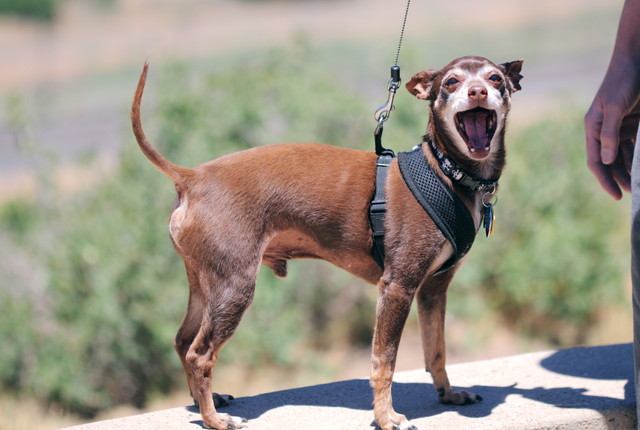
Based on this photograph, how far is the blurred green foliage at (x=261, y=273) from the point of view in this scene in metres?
7.63

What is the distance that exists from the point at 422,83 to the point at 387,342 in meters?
1.35

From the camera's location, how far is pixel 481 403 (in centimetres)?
456

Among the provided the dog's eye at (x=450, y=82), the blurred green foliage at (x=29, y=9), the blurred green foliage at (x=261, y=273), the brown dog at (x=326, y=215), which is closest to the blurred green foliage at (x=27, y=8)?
the blurred green foliage at (x=29, y=9)

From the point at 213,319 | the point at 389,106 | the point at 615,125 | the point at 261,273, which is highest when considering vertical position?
the point at 389,106

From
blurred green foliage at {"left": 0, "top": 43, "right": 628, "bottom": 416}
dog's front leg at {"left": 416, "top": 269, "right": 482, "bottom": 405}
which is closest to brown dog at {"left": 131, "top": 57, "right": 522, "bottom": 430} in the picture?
dog's front leg at {"left": 416, "top": 269, "right": 482, "bottom": 405}

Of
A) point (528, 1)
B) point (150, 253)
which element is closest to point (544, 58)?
point (528, 1)

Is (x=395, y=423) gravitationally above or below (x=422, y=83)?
below

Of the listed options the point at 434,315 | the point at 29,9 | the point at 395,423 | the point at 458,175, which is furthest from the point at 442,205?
the point at 29,9

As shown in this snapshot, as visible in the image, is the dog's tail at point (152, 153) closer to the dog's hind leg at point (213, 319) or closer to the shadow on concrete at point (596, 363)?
the dog's hind leg at point (213, 319)

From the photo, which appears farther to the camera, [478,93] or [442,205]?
[442,205]

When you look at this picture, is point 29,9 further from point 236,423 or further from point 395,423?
point 395,423

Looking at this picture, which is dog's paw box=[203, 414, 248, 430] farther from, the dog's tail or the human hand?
Answer: the human hand

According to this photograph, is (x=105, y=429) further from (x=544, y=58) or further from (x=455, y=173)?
(x=544, y=58)

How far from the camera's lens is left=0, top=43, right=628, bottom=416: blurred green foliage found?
763 cm
